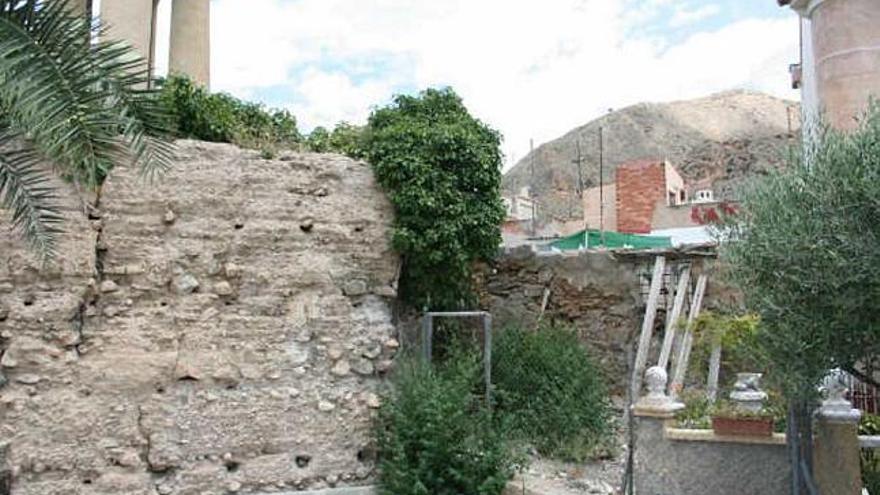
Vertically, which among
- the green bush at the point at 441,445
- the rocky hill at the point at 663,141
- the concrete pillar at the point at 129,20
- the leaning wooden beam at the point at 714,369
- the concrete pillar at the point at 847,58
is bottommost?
the green bush at the point at 441,445

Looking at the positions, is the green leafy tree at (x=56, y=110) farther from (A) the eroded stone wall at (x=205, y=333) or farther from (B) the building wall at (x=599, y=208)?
(B) the building wall at (x=599, y=208)

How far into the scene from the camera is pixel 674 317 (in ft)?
30.5

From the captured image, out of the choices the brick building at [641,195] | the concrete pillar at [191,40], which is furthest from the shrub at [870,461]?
the brick building at [641,195]

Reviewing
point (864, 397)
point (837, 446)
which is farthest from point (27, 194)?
point (864, 397)

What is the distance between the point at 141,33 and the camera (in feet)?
32.1

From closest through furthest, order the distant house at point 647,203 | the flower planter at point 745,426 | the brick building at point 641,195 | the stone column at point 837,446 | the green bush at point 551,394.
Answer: the stone column at point 837,446, the flower planter at point 745,426, the green bush at point 551,394, the distant house at point 647,203, the brick building at point 641,195

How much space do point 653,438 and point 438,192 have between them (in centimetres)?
347

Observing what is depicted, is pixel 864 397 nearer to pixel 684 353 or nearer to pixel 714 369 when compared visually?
pixel 714 369

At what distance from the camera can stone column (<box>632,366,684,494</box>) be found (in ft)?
21.6

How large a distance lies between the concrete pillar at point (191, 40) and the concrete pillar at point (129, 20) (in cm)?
183

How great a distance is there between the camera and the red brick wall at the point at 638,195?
70.7 feet

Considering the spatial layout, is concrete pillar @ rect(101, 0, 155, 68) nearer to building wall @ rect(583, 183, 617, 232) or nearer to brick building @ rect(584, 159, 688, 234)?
brick building @ rect(584, 159, 688, 234)

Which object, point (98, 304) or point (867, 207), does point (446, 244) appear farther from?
point (867, 207)

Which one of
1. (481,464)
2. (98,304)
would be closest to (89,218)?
(98,304)
